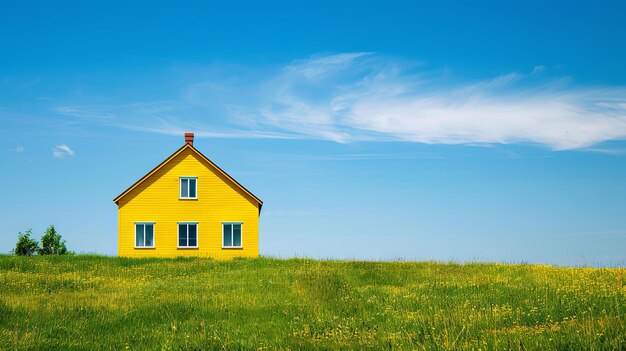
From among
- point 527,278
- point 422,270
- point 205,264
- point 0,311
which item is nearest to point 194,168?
point 205,264

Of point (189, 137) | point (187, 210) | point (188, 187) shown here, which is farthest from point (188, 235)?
point (189, 137)

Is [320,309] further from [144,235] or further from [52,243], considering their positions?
[52,243]

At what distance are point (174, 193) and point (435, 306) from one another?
29.4 metres

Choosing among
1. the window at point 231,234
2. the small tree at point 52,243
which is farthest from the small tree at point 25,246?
the window at point 231,234

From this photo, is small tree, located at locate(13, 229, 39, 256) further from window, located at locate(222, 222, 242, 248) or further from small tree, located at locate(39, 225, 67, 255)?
window, located at locate(222, 222, 242, 248)

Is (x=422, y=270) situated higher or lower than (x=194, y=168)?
lower

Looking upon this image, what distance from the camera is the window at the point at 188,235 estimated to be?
43625 millimetres

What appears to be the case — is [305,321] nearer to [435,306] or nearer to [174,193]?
[435,306]

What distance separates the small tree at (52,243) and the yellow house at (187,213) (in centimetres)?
849

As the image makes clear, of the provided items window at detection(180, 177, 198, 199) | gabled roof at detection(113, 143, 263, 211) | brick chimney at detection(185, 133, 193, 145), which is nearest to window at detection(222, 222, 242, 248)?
gabled roof at detection(113, 143, 263, 211)

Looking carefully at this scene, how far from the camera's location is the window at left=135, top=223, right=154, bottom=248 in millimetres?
43656

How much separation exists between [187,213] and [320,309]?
25.9 meters

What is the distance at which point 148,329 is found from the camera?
714 inches

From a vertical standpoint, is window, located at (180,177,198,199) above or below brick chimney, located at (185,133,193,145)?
below
